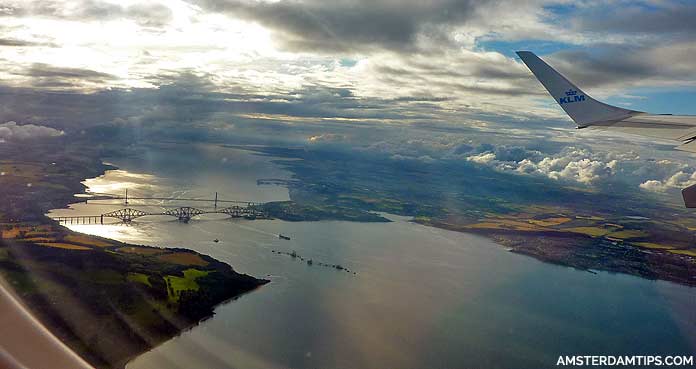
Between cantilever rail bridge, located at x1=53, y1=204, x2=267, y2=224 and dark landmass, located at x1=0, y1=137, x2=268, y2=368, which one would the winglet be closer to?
dark landmass, located at x1=0, y1=137, x2=268, y2=368

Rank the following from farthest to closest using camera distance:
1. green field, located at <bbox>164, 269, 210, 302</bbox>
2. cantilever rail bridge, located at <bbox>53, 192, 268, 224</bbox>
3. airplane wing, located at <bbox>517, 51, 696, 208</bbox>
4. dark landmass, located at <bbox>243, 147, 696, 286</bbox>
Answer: dark landmass, located at <bbox>243, 147, 696, 286</bbox>, cantilever rail bridge, located at <bbox>53, 192, 268, 224</bbox>, green field, located at <bbox>164, 269, 210, 302</bbox>, airplane wing, located at <bbox>517, 51, 696, 208</bbox>

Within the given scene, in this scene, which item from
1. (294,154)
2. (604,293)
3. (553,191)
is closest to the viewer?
(604,293)

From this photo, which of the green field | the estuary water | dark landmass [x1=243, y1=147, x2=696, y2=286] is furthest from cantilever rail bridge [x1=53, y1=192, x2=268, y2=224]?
the green field

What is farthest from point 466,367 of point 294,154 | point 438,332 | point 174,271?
point 294,154

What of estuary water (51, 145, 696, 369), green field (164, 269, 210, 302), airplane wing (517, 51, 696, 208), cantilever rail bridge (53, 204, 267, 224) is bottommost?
estuary water (51, 145, 696, 369)

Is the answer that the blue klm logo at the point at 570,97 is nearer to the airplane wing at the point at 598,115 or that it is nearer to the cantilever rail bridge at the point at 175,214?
the airplane wing at the point at 598,115

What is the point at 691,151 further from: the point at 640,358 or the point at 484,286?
the point at 484,286
